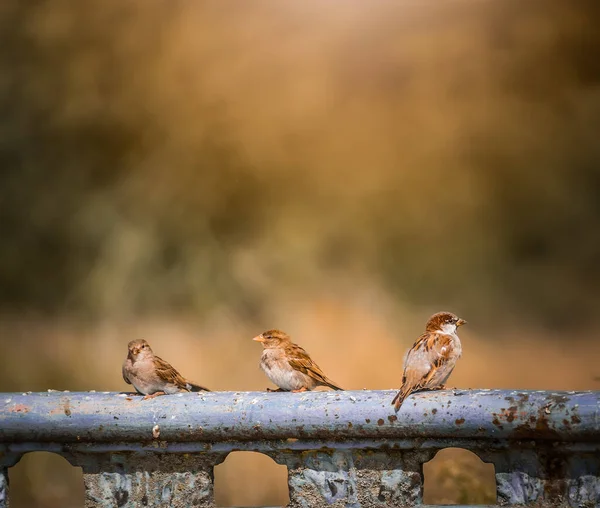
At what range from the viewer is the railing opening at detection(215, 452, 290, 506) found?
21.8ft

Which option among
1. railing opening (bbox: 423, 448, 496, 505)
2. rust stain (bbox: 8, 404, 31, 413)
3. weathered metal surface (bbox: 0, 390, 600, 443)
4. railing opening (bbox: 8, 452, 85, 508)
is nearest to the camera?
weathered metal surface (bbox: 0, 390, 600, 443)

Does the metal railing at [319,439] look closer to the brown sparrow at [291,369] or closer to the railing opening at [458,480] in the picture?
the brown sparrow at [291,369]

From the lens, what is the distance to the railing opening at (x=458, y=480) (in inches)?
234

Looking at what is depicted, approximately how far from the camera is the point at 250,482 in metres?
6.71

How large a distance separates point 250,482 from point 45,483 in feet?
5.26

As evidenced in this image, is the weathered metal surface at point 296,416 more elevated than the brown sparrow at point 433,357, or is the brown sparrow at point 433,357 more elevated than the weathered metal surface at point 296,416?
the brown sparrow at point 433,357

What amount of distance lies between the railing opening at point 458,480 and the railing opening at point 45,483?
2701 millimetres

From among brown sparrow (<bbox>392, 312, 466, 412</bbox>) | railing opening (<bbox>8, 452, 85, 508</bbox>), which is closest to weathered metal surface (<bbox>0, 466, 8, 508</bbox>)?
brown sparrow (<bbox>392, 312, 466, 412</bbox>)

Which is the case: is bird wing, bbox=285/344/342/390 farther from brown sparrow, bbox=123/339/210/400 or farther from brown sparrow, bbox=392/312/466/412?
brown sparrow, bbox=392/312/466/412

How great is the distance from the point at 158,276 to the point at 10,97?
188cm

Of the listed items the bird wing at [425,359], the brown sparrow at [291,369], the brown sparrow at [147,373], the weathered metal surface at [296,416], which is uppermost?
the brown sparrow at [291,369]

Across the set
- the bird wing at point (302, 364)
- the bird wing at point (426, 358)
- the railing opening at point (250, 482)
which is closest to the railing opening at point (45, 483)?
the railing opening at point (250, 482)

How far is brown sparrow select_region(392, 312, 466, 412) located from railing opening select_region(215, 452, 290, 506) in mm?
3158

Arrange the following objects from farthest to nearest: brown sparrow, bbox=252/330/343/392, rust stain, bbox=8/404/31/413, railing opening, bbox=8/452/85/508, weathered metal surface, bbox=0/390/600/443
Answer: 1. railing opening, bbox=8/452/85/508
2. brown sparrow, bbox=252/330/343/392
3. rust stain, bbox=8/404/31/413
4. weathered metal surface, bbox=0/390/600/443
